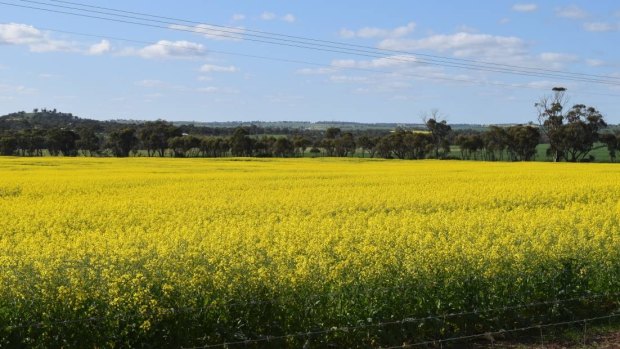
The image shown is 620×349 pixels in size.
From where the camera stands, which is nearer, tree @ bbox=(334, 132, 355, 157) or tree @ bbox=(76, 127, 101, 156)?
tree @ bbox=(76, 127, 101, 156)

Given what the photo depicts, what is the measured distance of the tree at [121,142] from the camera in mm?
107812

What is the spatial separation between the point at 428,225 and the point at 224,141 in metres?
90.1

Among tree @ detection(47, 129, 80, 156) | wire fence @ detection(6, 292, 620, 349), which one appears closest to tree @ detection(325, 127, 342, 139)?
tree @ detection(47, 129, 80, 156)

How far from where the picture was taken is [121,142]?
108000 millimetres

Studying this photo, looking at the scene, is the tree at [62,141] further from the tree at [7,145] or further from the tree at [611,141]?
the tree at [611,141]

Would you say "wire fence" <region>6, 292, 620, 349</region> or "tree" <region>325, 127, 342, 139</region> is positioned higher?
"tree" <region>325, 127, 342, 139</region>

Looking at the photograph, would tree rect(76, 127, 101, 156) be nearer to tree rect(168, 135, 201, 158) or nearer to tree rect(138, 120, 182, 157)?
tree rect(138, 120, 182, 157)

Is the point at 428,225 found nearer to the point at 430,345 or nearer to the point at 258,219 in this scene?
the point at 258,219

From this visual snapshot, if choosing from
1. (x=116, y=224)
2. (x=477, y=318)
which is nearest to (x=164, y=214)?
(x=116, y=224)

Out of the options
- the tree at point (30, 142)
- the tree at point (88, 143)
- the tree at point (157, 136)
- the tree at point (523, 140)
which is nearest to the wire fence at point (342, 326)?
the tree at point (523, 140)

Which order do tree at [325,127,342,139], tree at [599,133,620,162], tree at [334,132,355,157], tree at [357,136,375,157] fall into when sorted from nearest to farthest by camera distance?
tree at [599,133,620,162]
tree at [334,132,355,157]
tree at [357,136,375,157]
tree at [325,127,342,139]

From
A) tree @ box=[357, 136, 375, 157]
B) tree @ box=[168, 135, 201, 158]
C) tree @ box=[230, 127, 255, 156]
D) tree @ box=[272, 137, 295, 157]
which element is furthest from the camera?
tree @ box=[357, 136, 375, 157]

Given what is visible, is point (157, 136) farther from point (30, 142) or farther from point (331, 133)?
point (331, 133)

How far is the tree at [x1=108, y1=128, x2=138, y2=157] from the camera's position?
10781cm
